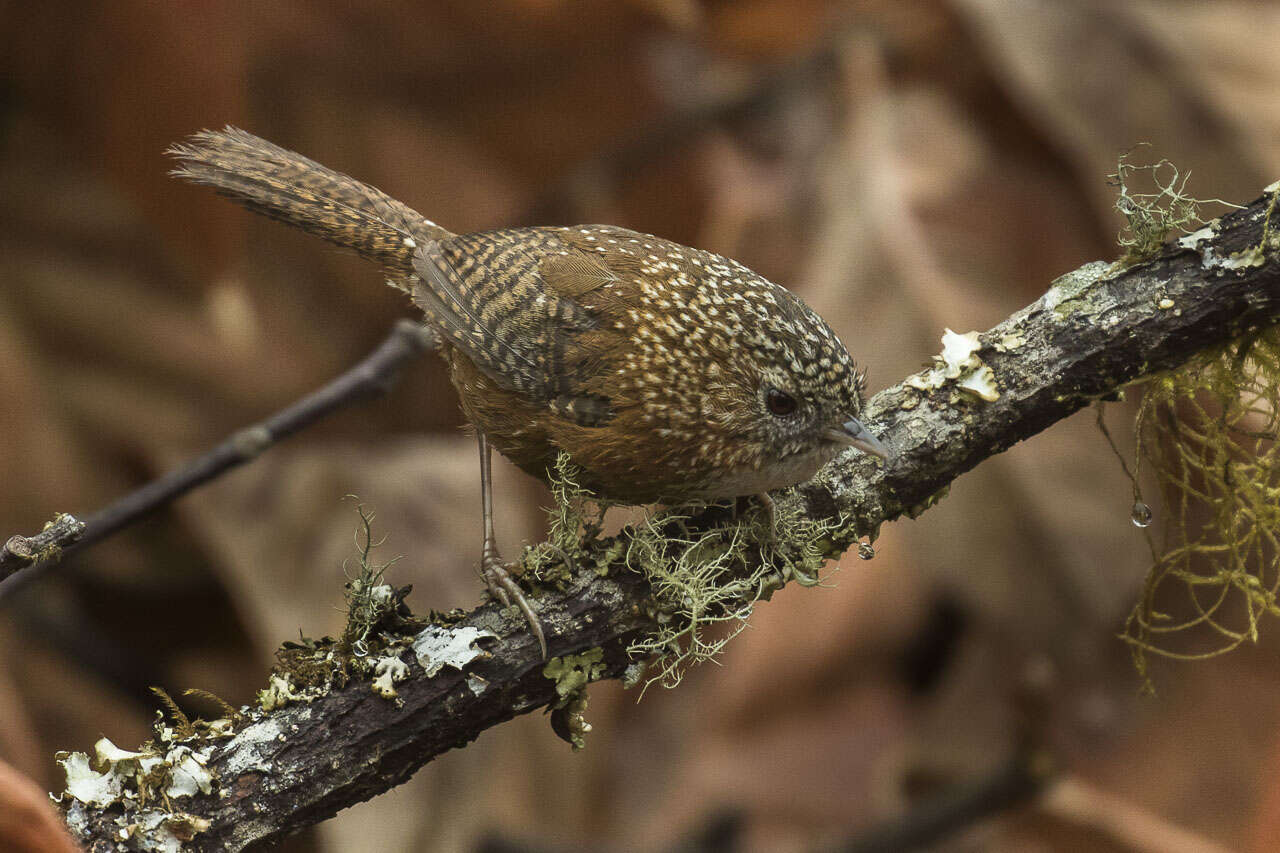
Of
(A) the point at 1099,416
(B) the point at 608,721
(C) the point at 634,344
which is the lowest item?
(A) the point at 1099,416

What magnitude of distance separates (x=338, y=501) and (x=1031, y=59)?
2.29 metres

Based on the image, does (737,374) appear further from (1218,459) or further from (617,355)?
(1218,459)

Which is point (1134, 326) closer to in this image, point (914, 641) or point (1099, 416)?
point (1099, 416)

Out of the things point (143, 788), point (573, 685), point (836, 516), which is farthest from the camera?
point (836, 516)

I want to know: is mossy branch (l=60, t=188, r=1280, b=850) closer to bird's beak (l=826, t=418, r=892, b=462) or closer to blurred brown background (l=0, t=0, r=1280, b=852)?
bird's beak (l=826, t=418, r=892, b=462)

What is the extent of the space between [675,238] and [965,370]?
2.46 m

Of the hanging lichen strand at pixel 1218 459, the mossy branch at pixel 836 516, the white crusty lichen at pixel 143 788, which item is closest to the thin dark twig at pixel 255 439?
the white crusty lichen at pixel 143 788

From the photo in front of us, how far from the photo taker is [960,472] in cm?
131

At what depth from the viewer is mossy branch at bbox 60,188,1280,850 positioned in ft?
3.76

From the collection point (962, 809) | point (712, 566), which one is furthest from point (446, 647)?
point (962, 809)

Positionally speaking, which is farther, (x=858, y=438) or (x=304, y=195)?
(x=304, y=195)

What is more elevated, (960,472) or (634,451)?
(634,451)

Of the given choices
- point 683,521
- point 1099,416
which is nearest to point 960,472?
point 1099,416

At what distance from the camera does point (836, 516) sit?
1.33 m
